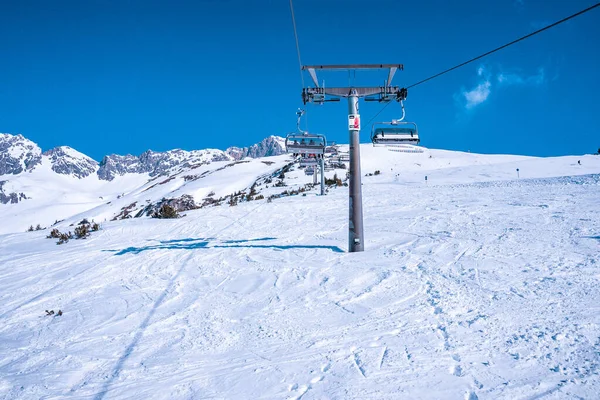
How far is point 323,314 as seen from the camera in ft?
16.7

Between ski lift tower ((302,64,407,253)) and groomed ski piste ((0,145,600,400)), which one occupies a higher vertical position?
ski lift tower ((302,64,407,253))

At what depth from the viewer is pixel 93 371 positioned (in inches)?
159

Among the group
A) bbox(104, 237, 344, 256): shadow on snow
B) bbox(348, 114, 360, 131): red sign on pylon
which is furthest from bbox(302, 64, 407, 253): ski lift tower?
bbox(104, 237, 344, 256): shadow on snow

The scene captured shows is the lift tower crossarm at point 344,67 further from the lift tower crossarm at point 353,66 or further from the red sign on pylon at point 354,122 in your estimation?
the red sign on pylon at point 354,122

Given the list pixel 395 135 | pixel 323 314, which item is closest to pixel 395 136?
pixel 395 135

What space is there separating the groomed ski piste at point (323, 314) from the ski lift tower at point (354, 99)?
0.62 meters

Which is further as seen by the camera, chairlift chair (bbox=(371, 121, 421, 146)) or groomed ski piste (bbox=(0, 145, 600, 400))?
chairlift chair (bbox=(371, 121, 421, 146))

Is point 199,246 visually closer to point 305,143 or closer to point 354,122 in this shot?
point 305,143

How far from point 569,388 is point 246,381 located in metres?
2.97

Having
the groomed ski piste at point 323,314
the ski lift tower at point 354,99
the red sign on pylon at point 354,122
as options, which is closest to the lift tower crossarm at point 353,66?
the ski lift tower at point 354,99

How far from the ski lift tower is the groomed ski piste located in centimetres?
62

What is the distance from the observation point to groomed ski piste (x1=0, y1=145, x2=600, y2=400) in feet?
11.5

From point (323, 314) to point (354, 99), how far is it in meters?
5.52

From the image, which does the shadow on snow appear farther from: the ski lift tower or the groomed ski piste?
the ski lift tower
